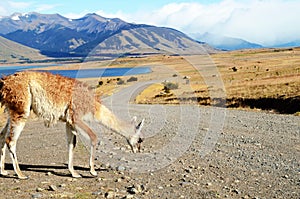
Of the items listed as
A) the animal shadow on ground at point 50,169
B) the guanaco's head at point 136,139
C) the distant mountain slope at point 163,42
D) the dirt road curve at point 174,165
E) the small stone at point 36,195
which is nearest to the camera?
the small stone at point 36,195

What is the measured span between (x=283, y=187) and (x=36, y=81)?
6.87m

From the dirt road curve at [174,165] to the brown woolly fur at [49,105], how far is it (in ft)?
3.15

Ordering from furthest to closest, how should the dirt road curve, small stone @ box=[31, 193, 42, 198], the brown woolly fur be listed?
the brown woolly fur, the dirt road curve, small stone @ box=[31, 193, 42, 198]

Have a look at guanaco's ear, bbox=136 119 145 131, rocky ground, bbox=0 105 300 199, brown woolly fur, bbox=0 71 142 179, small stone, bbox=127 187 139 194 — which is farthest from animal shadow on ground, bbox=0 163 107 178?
small stone, bbox=127 187 139 194

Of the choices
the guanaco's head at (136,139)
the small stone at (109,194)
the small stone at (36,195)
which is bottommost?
the small stone at (36,195)

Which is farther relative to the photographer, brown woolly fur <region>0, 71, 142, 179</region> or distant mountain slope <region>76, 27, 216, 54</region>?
distant mountain slope <region>76, 27, 216, 54</region>

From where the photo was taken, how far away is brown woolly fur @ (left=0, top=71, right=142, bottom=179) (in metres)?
9.79

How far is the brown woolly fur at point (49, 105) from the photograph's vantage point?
9.79 metres

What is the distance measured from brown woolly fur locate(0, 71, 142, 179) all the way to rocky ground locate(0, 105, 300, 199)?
3.06 feet

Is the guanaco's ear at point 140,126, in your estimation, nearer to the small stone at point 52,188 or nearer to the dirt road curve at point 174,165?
the dirt road curve at point 174,165

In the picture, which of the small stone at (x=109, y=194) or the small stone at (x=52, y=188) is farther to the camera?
the small stone at (x=52, y=188)

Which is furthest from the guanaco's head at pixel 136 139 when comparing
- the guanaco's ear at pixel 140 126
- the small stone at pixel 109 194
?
the small stone at pixel 109 194

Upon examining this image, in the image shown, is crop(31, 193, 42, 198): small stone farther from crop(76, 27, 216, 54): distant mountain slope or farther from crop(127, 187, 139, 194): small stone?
crop(76, 27, 216, 54): distant mountain slope

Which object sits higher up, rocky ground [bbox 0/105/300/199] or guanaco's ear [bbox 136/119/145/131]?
guanaco's ear [bbox 136/119/145/131]
